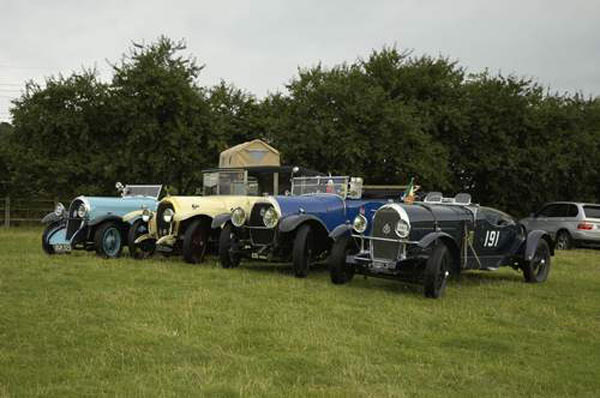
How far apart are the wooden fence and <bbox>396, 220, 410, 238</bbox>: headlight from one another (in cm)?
1795

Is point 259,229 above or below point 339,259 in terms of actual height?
above

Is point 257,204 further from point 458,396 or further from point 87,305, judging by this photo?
point 458,396

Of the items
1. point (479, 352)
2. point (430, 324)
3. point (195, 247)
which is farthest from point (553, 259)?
point (479, 352)

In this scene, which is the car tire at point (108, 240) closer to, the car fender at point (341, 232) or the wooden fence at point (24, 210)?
the car fender at point (341, 232)

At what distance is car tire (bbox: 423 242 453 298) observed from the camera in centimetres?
866

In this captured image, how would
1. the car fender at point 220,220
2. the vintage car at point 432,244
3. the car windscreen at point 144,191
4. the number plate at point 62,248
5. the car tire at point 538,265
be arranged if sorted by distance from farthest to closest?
1. the car windscreen at point 144,191
2. the number plate at point 62,248
3. the car fender at point 220,220
4. the car tire at point 538,265
5. the vintage car at point 432,244

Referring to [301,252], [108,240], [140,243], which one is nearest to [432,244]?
[301,252]

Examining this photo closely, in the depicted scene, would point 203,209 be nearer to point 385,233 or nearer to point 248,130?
point 385,233

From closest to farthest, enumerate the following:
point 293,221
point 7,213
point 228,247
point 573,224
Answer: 1. point 293,221
2. point 228,247
3. point 573,224
4. point 7,213

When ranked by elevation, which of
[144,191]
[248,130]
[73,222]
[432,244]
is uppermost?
[248,130]

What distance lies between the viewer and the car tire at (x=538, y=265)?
10.9m

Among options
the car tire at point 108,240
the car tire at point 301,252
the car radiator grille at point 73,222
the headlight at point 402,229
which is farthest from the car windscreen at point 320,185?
the car radiator grille at point 73,222

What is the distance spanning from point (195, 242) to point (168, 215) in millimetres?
762

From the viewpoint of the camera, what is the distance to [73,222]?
1328cm
